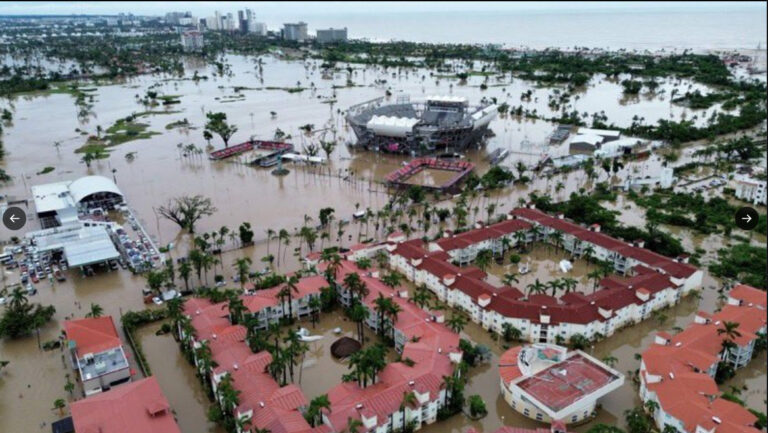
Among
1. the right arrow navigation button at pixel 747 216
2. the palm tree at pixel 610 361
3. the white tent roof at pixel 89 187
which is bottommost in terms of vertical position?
the palm tree at pixel 610 361

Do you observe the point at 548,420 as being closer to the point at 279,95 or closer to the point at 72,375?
the point at 72,375

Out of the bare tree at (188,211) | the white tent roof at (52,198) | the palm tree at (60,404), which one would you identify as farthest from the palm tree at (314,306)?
the white tent roof at (52,198)

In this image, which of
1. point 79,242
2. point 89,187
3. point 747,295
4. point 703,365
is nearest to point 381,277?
point 703,365

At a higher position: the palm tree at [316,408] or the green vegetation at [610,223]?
the green vegetation at [610,223]

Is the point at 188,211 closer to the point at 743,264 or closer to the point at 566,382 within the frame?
the point at 566,382

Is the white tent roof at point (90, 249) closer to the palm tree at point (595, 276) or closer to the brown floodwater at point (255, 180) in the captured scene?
the brown floodwater at point (255, 180)

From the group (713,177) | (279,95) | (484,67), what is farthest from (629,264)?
(484,67)

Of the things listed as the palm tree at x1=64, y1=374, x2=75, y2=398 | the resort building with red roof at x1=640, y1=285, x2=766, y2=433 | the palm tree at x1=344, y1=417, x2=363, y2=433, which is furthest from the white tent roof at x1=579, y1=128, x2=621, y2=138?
the palm tree at x1=64, y1=374, x2=75, y2=398
